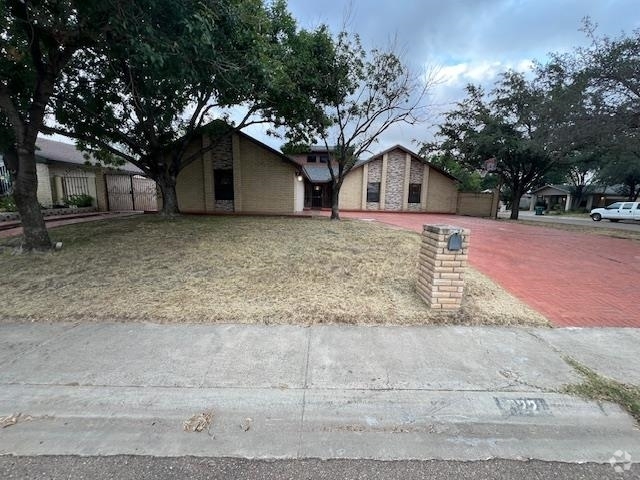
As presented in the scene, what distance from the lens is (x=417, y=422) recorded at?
2.25 metres

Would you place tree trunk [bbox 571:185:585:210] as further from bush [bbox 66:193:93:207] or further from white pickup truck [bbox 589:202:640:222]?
bush [bbox 66:193:93:207]

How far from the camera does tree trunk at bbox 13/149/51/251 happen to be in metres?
6.38

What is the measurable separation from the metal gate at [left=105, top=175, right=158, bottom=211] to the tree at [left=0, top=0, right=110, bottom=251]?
968cm

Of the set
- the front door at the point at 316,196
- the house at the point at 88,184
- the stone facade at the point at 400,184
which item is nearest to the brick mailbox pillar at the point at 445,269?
the house at the point at 88,184

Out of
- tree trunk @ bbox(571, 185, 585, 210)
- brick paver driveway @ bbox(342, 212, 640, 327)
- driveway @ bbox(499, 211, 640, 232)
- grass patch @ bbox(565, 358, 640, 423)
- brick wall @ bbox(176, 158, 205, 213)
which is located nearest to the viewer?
grass patch @ bbox(565, 358, 640, 423)

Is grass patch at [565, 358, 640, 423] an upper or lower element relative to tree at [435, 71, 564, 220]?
lower

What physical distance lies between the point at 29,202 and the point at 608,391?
970cm

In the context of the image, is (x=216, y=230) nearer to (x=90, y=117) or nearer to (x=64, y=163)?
(x=90, y=117)

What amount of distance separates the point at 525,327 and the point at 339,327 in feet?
7.48

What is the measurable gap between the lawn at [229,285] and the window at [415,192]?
18021 mm

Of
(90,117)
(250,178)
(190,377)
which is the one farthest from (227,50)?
(250,178)

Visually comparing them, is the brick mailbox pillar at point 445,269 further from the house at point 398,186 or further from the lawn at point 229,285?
the house at point 398,186

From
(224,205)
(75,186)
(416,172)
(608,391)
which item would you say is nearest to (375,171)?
(416,172)

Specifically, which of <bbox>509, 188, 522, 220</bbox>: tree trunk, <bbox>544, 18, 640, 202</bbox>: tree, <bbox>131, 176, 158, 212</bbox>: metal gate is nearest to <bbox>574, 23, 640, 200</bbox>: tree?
<bbox>544, 18, 640, 202</bbox>: tree
